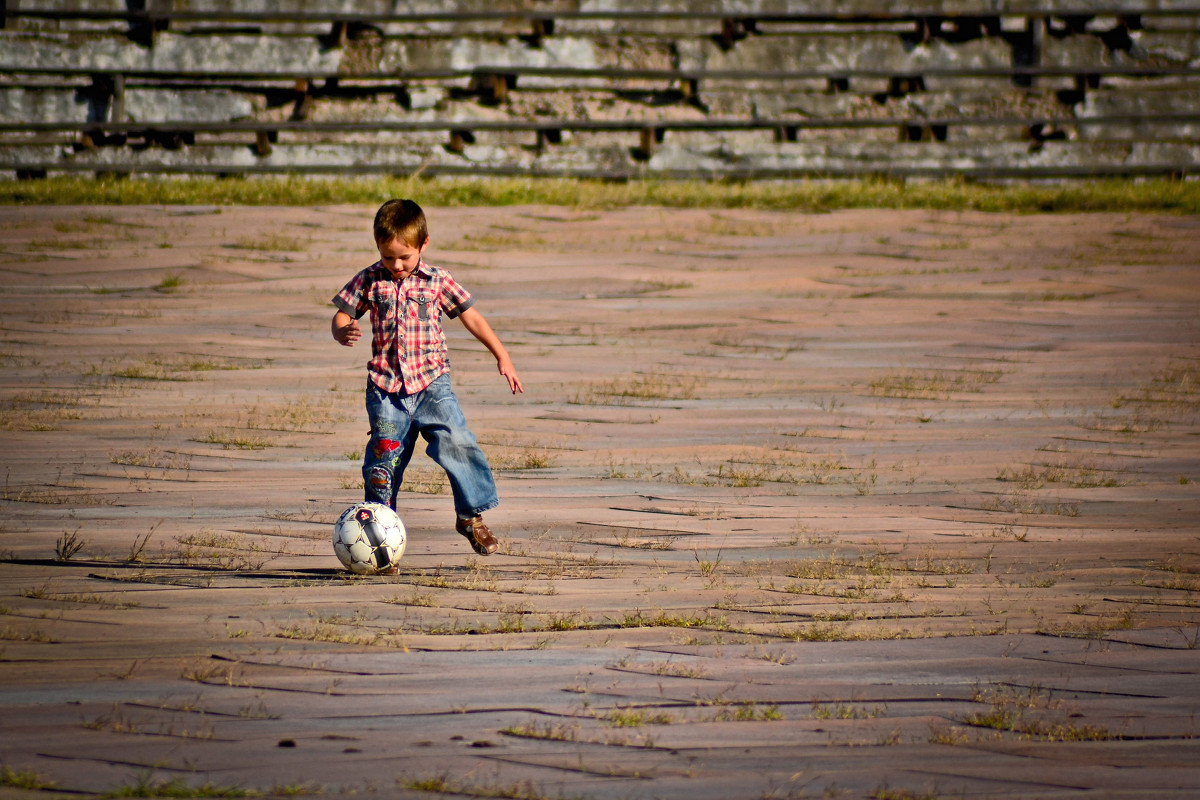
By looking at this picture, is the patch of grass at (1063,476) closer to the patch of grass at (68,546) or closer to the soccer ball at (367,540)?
the soccer ball at (367,540)

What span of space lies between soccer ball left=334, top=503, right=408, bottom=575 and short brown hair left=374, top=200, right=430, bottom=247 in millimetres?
906

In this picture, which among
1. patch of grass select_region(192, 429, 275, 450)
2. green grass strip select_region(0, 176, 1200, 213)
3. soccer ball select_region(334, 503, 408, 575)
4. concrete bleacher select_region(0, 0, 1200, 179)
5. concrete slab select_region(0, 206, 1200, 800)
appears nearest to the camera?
concrete slab select_region(0, 206, 1200, 800)

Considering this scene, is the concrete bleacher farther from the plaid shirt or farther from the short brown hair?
the short brown hair

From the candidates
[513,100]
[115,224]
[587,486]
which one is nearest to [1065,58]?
[513,100]

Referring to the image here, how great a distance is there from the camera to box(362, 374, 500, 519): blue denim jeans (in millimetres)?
4535

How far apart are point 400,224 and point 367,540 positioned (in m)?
1.06

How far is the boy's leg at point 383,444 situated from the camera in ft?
14.8

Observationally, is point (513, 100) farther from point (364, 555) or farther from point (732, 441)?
point (364, 555)

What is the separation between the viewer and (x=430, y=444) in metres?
4.66

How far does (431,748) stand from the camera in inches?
115

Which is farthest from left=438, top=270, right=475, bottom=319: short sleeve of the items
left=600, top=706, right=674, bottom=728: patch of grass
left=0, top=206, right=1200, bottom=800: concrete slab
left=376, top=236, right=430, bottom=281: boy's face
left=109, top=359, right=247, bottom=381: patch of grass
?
left=109, top=359, right=247, bottom=381: patch of grass

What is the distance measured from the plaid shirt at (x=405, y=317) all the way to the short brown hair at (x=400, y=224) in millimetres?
125

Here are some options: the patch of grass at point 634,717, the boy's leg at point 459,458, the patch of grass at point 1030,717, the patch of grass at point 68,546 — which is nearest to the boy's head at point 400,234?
the boy's leg at point 459,458

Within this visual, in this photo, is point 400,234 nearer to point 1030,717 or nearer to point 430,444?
point 430,444
